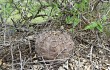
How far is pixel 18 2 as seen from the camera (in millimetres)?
→ 2273

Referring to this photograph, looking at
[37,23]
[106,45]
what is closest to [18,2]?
[37,23]

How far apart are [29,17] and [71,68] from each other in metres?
0.54

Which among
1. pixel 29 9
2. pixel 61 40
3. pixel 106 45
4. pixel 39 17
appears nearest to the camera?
pixel 61 40

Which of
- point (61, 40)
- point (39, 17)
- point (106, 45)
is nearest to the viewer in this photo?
point (61, 40)

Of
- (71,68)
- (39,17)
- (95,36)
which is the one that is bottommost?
(71,68)

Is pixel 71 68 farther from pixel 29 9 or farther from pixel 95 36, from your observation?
pixel 29 9

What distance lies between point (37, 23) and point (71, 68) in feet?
1.83

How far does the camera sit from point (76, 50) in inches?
90.1

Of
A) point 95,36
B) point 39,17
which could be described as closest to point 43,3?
point 39,17

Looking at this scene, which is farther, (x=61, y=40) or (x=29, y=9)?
(x=29, y=9)

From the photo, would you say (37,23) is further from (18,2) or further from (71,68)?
(71,68)

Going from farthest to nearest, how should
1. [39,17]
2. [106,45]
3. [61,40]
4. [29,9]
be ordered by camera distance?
[39,17] → [106,45] → [29,9] → [61,40]

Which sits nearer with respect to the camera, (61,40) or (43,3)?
(61,40)

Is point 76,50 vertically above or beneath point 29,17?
beneath
